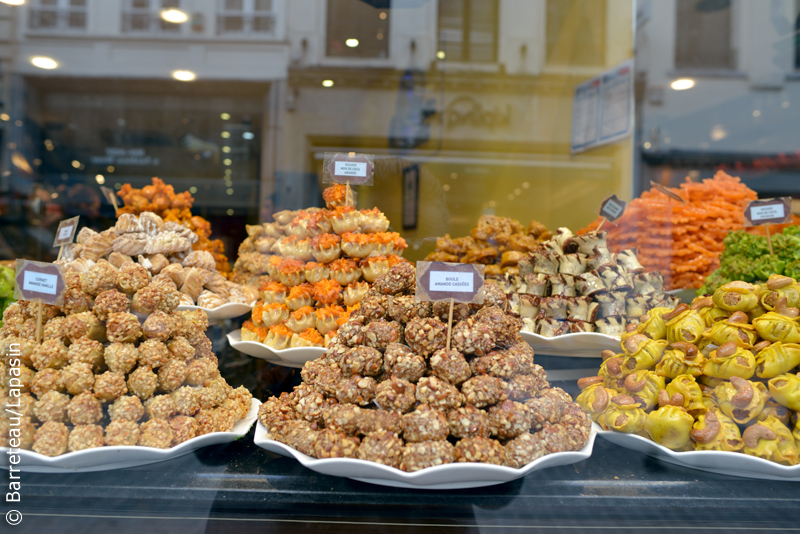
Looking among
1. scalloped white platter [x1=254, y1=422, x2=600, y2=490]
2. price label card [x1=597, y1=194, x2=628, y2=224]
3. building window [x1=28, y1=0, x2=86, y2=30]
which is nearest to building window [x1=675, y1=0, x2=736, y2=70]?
price label card [x1=597, y1=194, x2=628, y2=224]

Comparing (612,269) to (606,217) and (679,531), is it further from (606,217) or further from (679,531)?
(679,531)

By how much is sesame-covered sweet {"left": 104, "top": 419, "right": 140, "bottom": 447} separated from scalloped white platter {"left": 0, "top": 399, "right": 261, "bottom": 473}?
0.09 feet

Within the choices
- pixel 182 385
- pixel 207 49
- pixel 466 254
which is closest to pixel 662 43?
pixel 466 254

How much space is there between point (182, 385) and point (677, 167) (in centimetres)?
476

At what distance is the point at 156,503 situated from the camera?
41.5 inches

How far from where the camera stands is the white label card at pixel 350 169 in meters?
1.83

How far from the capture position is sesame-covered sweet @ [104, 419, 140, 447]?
1043mm

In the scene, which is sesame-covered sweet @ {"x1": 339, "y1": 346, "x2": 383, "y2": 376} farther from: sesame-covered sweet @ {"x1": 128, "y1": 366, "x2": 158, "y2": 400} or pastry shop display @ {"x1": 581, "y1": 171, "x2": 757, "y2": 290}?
pastry shop display @ {"x1": 581, "y1": 171, "x2": 757, "y2": 290}

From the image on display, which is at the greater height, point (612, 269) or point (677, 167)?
point (677, 167)

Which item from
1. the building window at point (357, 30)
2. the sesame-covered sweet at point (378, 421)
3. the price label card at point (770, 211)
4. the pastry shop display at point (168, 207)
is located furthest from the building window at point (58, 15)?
the price label card at point (770, 211)

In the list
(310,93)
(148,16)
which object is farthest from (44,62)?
(310,93)

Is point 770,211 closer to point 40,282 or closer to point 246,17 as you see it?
point 40,282

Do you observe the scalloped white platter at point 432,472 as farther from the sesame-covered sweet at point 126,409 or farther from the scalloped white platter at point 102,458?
the sesame-covered sweet at point 126,409

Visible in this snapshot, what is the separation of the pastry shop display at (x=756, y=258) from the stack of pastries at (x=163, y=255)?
1938 mm
